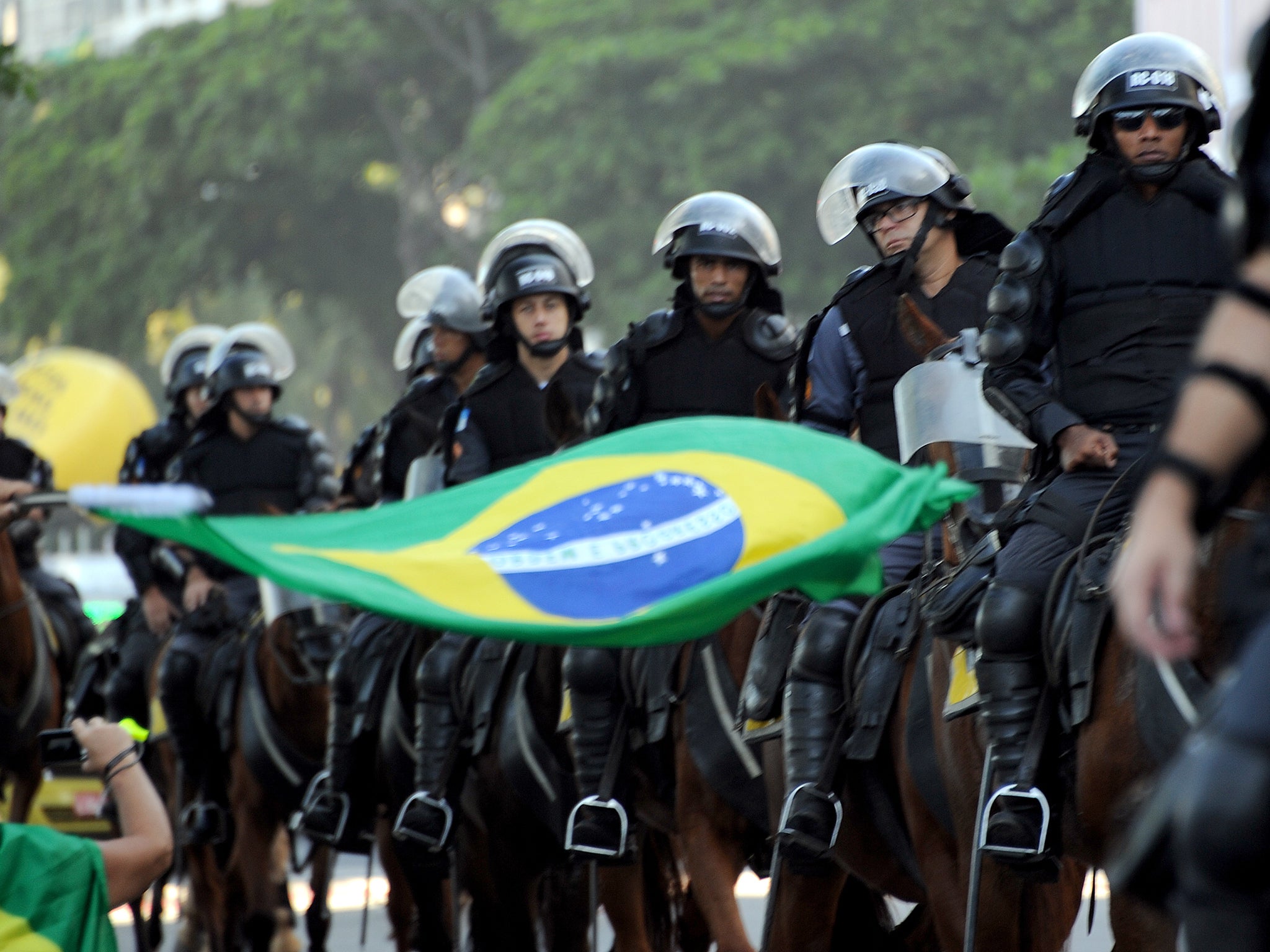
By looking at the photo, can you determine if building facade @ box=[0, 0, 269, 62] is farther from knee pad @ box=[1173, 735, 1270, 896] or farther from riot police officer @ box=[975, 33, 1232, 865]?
knee pad @ box=[1173, 735, 1270, 896]

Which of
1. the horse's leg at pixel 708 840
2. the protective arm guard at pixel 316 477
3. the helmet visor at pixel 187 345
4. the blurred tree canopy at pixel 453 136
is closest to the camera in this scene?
the horse's leg at pixel 708 840

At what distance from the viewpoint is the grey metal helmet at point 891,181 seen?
7207 millimetres

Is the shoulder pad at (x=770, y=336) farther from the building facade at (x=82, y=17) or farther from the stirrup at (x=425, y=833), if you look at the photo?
the building facade at (x=82, y=17)

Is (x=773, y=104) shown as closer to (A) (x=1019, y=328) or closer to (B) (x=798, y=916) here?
(B) (x=798, y=916)

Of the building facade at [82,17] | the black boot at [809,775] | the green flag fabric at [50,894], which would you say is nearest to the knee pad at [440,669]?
the black boot at [809,775]

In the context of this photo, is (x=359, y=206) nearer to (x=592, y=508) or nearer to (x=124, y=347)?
(x=124, y=347)

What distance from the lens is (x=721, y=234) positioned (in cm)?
830

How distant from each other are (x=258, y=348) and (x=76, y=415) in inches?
899

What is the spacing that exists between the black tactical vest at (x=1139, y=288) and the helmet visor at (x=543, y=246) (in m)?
3.90

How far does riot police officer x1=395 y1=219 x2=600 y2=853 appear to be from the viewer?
30.3 ft

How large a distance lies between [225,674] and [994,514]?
6248 mm

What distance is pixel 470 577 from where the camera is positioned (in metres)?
5.78

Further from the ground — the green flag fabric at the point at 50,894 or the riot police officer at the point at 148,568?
the riot police officer at the point at 148,568

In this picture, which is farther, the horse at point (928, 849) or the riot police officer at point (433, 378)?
the riot police officer at point (433, 378)
